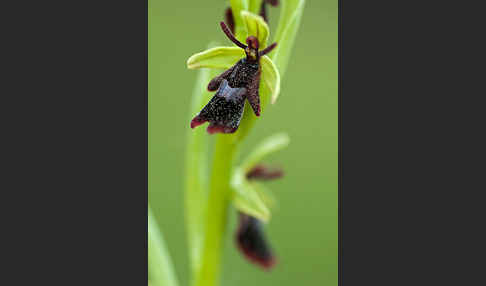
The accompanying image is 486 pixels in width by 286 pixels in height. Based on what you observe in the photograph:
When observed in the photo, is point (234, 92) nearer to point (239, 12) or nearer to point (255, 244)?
point (239, 12)

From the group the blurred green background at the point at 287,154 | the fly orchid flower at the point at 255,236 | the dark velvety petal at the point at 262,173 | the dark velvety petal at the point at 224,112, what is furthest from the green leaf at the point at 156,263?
the blurred green background at the point at 287,154

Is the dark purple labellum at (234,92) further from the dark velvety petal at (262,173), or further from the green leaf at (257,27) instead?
the dark velvety petal at (262,173)

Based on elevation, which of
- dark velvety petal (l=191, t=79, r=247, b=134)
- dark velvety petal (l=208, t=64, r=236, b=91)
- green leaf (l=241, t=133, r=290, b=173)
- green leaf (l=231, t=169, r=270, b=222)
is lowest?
green leaf (l=231, t=169, r=270, b=222)

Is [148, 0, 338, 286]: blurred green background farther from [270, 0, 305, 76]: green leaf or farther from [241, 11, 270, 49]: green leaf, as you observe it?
[241, 11, 270, 49]: green leaf

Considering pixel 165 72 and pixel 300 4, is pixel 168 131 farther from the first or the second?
pixel 300 4

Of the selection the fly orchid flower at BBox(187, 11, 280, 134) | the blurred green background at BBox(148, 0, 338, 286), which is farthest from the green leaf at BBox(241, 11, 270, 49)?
the blurred green background at BBox(148, 0, 338, 286)

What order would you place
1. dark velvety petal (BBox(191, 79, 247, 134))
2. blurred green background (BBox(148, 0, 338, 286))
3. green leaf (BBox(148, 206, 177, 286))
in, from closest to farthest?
dark velvety petal (BBox(191, 79, 247, 134))
green leaf (BBox(148, 206, 177, 286))
blurred green background (BBox(148, 0, 338, 286))

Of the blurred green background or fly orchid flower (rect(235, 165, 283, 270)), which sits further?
the blurred green background
